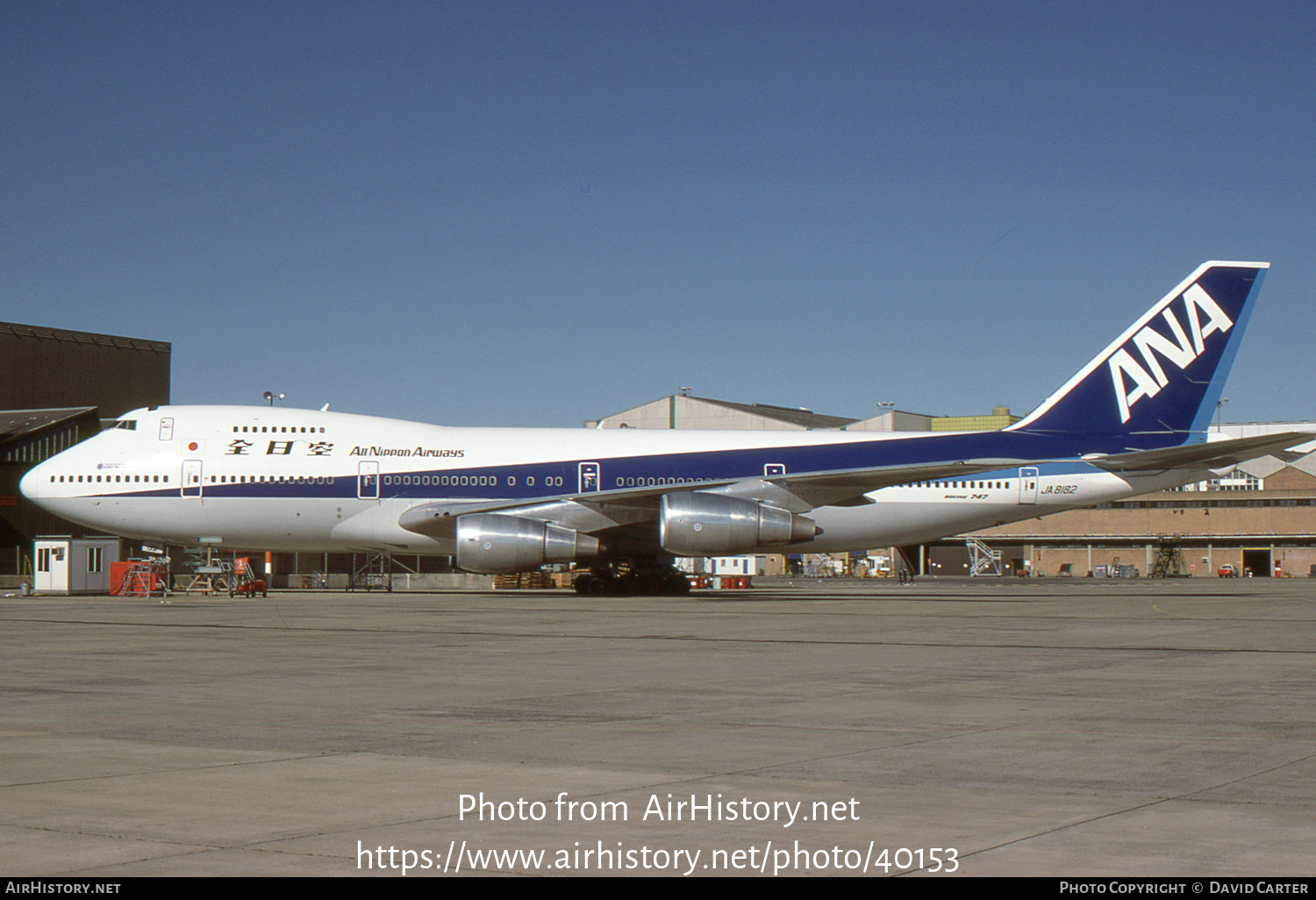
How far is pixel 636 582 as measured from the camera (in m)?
35.5

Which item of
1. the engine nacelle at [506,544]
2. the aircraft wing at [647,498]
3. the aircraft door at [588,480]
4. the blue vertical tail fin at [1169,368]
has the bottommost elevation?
the engine nacelle at [506,544]

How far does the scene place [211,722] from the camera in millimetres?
9289

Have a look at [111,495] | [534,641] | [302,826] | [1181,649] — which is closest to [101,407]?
[111,495]

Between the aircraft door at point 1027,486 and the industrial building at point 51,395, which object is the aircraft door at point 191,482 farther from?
the aircraft door at point 1027,486

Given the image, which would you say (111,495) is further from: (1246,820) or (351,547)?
(1246,820)

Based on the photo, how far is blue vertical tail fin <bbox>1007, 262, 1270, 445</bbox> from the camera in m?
34.8

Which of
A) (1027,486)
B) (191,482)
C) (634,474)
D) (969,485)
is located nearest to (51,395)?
(191,482)

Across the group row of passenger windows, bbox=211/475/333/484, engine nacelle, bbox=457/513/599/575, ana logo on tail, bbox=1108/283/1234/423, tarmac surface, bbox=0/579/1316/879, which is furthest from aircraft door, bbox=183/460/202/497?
ana logo on tail, bbox=1108/283/1234/423

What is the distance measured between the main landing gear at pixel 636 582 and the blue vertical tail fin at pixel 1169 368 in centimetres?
1098

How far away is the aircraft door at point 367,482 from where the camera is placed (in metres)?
32.6

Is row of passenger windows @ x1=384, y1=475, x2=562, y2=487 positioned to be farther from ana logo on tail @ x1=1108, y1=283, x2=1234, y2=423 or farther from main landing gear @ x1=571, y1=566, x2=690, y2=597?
ana logo on tail @ x1=1108, y1=283, x2=1234, y2=423

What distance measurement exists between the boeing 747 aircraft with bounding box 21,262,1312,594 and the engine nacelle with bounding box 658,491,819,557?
5cm

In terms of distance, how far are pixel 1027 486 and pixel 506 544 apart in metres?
15.3

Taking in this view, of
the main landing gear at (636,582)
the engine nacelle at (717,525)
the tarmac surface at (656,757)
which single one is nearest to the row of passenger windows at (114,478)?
the main landing gear at (636,582)
